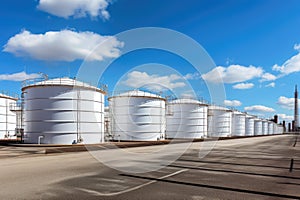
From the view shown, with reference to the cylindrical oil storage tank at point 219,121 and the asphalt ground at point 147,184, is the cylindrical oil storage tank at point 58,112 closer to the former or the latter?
the asphalt ground at point 147,184

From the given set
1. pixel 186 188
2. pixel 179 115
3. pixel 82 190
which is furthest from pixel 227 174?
pixel 179 115

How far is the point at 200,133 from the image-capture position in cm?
4484

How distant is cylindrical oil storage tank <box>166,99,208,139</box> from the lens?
4338 cm

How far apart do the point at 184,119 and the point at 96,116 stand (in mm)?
20922

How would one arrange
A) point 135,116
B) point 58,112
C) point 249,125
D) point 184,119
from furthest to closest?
1. point 249,125
2. point 184,119
3. point 135,116
4. point 58,112

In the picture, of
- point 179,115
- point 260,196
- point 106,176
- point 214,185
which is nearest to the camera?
point 260,196

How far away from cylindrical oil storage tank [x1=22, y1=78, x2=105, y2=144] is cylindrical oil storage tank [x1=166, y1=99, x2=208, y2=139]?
20.0 meters

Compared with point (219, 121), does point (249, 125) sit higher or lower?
lower

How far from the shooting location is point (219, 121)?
58.4 meters

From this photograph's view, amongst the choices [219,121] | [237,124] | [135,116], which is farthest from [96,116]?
[237,124]

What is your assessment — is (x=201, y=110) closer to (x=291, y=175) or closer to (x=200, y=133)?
(x=200, y=133)

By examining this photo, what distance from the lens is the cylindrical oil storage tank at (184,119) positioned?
4338cm

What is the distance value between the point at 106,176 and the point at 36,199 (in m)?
3.15

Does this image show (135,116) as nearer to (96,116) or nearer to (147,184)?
(96,116)
